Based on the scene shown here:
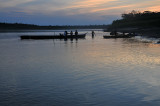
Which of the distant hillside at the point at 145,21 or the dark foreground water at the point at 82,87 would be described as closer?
the dark foreground water at the point at 82,87

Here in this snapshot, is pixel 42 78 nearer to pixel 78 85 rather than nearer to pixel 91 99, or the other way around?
pixel 78 85

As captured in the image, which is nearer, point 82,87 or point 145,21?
point 82,87

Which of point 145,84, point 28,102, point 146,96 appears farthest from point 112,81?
point 28,102

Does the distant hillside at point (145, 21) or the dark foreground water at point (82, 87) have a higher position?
the distant hillside at point (145, 21)

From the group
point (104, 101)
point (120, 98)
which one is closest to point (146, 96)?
point (120, 98)

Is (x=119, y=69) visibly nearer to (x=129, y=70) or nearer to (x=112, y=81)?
(x=129, y=70)

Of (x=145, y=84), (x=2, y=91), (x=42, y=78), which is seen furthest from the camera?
(x=42, y=78)

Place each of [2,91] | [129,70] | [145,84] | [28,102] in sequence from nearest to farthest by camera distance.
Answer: [28,102] → [2,91] → [145,84] → [129,70]

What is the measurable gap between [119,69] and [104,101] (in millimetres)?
7088

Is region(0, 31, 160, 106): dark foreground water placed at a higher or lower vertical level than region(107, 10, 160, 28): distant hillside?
lower

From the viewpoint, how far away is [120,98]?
9.73 metres

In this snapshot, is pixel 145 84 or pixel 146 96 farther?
pixel 145 84

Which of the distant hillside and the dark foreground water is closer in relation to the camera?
the dark foreground water

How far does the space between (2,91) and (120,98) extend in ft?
18.9
